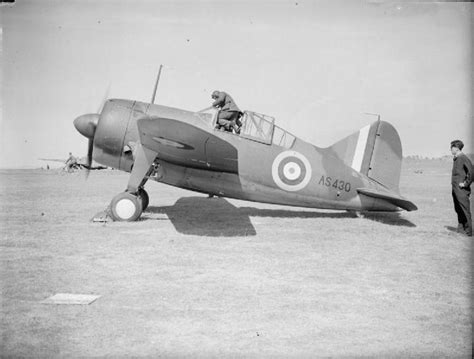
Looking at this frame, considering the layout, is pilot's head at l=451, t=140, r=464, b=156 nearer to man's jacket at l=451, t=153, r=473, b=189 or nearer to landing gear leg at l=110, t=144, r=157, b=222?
man's jacket at l=451, t=153, r=473, b=189

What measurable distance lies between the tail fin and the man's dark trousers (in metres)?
1.66

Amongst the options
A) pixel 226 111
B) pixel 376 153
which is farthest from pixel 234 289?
pixel 376 153

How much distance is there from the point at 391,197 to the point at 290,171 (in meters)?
2.08

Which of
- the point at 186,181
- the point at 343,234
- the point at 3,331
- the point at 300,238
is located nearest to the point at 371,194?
the point at 343,234

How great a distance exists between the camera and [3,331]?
3.26m

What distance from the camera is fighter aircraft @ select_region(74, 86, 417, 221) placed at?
26.9ft

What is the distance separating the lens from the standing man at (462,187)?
791cm

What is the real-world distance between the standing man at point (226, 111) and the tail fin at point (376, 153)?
8.08 feet

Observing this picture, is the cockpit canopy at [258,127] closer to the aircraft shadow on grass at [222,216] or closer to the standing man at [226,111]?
the standing man at [226,111]

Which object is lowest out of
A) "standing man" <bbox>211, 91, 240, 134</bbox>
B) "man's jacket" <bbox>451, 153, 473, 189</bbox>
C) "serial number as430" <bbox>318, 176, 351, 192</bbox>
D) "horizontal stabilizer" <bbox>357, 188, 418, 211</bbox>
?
"horizontal stabilizer" <bbox>357, 188, 418, 211</bbox>

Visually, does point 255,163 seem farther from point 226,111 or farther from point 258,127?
point 226,111

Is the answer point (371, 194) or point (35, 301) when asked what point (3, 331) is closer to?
point (35, 301)

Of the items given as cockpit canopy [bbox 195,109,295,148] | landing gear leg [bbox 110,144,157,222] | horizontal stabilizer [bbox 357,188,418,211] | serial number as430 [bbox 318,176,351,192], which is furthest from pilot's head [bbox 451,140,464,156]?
landing gear leg [bbox 110,144,157,222]

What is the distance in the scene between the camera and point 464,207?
25.9ft
